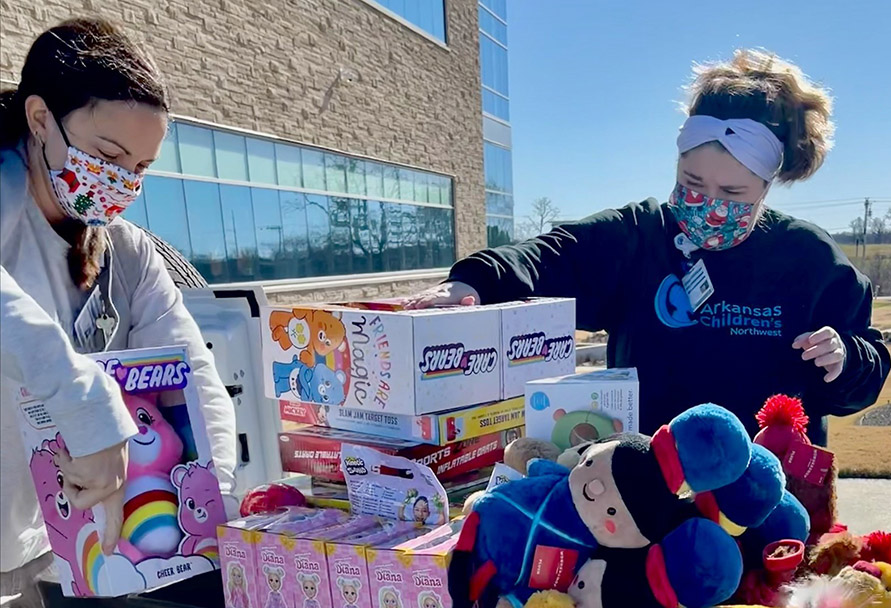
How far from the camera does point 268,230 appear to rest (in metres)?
8.63

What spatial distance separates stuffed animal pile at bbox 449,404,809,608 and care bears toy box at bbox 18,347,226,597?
51 cm

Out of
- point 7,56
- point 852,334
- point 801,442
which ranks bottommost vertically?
point 801,442

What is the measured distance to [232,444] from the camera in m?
1.37

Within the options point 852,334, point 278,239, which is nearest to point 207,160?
point 278,239

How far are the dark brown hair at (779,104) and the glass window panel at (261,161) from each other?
7467 mm

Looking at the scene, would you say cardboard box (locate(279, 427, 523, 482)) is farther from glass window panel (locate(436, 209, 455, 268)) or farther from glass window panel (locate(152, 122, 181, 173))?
glass window panel (locate(436, 209, 455, 268))

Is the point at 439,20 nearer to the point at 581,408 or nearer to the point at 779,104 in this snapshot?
the point at 779,104

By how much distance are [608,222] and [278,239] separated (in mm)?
7659

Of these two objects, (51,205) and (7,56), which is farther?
(7,56)

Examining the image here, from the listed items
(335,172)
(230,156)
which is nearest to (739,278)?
(230,156)

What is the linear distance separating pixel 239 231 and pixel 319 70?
9.72ft

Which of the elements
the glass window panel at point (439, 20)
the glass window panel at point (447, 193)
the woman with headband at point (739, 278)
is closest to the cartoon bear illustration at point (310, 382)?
the woman with headband at point (739, 278)

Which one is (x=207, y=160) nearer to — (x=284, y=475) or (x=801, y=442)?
(x=284, y=475)

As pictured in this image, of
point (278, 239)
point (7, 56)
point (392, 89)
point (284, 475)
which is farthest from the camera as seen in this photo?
point (392, 89)
